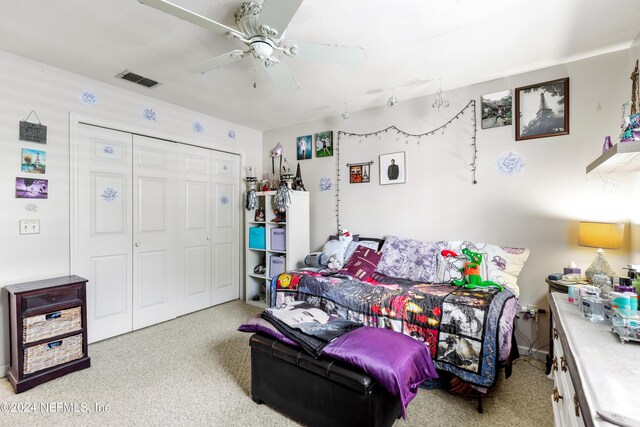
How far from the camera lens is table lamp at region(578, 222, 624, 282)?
6.88ft

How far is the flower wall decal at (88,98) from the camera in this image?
2.78 meters

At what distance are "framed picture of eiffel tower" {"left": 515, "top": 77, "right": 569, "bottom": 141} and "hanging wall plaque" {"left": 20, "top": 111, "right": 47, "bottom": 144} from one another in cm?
415

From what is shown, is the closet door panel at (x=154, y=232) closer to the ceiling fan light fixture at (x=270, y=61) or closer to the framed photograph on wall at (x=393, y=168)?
the ceiling fan light fixture at (x=270, y=61)

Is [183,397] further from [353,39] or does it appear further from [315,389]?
[353,39]

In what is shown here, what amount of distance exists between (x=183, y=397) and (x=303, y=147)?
3.11m

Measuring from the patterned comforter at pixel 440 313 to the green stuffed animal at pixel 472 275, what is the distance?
0.08 metres

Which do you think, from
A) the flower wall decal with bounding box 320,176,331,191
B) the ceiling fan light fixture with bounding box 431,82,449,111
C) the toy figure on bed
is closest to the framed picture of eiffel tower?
the ceiling fan light fixture with bounding box 431,82,449,111

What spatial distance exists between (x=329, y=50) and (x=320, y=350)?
5.70 ft

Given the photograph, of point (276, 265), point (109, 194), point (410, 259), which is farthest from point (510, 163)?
point (109, 194)

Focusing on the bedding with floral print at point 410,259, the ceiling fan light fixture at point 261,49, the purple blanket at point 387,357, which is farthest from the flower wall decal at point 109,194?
the bedding with floral print at point 410,259

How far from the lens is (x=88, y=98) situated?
2.81 meters

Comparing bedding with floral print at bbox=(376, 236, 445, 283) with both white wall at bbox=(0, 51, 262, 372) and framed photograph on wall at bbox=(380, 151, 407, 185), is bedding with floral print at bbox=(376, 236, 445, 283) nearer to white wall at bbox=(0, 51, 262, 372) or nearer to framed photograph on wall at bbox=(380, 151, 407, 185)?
framed photograph on wall at bbox=(380, 151, 407, 185)

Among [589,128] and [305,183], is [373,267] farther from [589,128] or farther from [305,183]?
[589,128]

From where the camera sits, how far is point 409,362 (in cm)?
160
